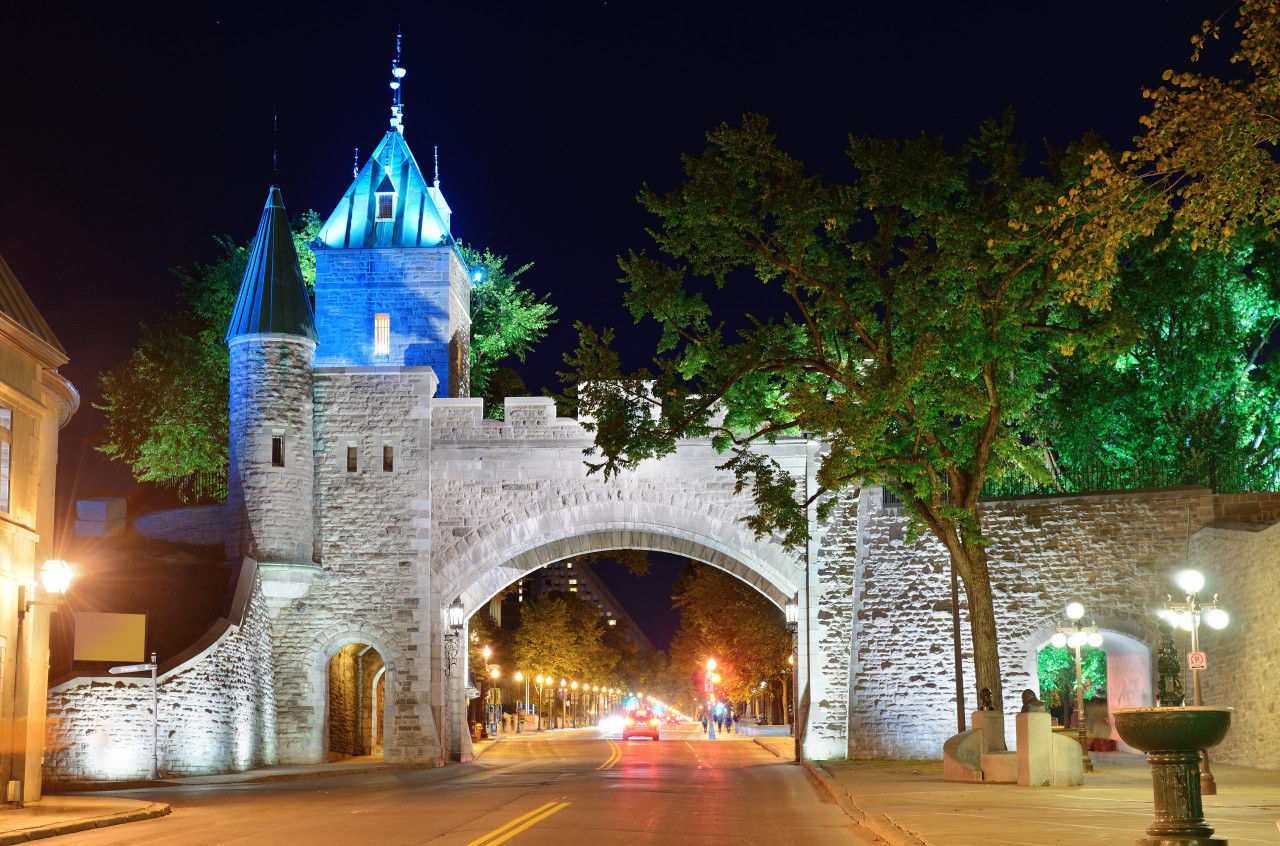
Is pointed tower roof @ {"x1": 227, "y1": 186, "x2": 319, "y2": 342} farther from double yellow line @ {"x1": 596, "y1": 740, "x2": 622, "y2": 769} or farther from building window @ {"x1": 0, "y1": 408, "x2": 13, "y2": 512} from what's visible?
building window @ {"x1": 0, "y1": 408, "x2": 13, "y2": 512}

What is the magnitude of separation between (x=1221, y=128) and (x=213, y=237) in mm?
36666

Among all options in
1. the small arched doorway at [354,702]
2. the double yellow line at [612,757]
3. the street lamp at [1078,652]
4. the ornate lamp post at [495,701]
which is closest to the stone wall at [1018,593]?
the street lamp at [1078,652]

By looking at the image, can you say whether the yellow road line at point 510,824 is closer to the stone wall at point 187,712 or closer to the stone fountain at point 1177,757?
the stone fountain at point 1177,757

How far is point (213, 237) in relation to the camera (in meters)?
41.5

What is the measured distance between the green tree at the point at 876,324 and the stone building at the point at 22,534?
26.2 feet

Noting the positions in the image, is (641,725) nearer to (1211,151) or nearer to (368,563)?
(368,563)

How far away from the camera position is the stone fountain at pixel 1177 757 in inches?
317

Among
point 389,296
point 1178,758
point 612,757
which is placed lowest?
point 612,757

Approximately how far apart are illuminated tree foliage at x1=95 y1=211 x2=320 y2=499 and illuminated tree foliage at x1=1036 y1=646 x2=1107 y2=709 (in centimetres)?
2487

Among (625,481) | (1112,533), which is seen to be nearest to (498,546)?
(625,481)

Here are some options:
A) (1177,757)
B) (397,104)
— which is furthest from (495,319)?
(1177,757)

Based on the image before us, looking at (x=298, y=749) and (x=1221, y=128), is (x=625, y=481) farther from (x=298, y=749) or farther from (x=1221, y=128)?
(x=1221, y=128)

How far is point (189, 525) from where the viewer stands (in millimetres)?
33000

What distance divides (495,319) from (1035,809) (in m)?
32.4
